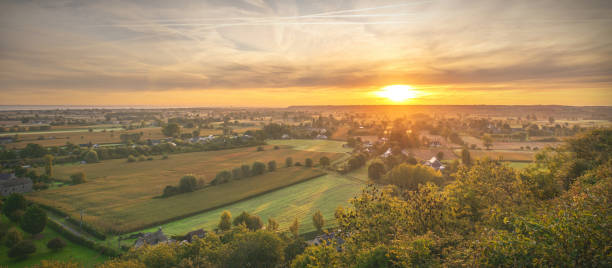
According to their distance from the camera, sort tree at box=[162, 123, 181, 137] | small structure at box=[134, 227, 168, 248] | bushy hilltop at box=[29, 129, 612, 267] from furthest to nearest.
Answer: tree at box=[162, 123, 181, 137] → small structure at box=[134, 227, 168, 248] → bushy hilltop at box=[29, 129, 612, 267]

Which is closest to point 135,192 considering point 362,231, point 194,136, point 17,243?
point 17,243

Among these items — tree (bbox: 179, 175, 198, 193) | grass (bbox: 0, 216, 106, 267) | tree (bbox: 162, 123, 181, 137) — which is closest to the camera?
grass (bbox: 0, 216, 106, 267)

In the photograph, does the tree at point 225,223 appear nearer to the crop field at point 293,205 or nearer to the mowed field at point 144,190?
the crop field at point 293,205

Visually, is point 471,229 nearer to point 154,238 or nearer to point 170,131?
point 154,238

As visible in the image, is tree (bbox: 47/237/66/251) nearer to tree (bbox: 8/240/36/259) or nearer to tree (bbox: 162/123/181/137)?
tree (bbox: 8/240/36/259)

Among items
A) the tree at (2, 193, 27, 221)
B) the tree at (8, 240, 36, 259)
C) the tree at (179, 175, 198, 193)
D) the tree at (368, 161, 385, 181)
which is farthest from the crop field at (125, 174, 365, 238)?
the tree at (2, 193, 27, 221)

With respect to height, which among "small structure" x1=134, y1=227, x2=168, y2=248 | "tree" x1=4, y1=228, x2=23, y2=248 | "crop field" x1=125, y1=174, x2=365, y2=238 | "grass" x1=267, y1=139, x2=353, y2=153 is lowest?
"crop field" x1=125, y1=174, x2=365, y2=238

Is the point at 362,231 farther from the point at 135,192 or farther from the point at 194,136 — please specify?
the point at 194,136
